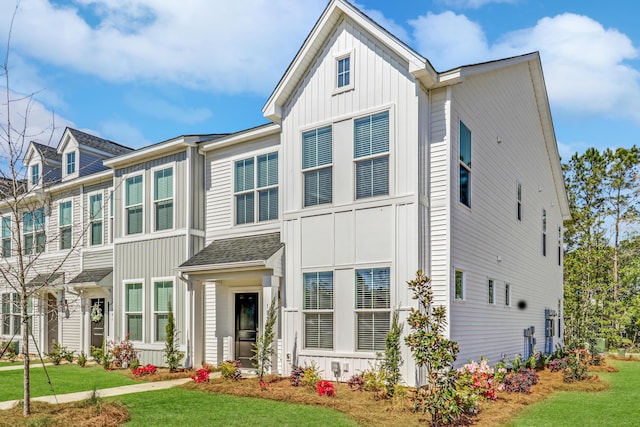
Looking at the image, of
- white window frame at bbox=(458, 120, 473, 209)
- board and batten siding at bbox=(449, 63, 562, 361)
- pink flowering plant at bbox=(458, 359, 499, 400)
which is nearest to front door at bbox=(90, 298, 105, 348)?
board and batten siding at bbox=(449, 63, 562, 361)

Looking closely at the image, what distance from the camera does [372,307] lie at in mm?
10930

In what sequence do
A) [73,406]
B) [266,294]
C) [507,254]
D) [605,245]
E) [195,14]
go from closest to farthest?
[73,406]
[195,14]
[266,294]
[507,254]
[605,245]

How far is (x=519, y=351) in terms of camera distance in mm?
A: 15422

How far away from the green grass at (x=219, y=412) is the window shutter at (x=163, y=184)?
6.41 metres

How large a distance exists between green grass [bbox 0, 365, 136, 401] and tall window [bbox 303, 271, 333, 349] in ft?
14.6

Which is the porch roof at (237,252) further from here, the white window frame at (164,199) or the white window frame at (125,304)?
the white window frame at (125,304)

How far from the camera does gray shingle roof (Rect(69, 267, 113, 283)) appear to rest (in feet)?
55.2

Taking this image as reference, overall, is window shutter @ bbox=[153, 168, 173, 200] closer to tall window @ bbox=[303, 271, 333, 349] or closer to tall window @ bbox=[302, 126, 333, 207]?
tall window @ bbox=[302, 126, 333, 207]

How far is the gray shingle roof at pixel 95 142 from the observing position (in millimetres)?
19609

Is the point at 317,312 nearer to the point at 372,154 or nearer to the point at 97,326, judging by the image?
the point at 372,154

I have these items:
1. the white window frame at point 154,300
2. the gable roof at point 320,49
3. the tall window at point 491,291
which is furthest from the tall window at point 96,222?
the tall window at point 491,291

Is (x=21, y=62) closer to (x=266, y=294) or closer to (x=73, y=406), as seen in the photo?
(x=73, y=406)

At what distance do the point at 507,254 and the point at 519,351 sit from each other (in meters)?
3.00

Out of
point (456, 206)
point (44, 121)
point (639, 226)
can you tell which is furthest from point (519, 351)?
point (639, 226)
